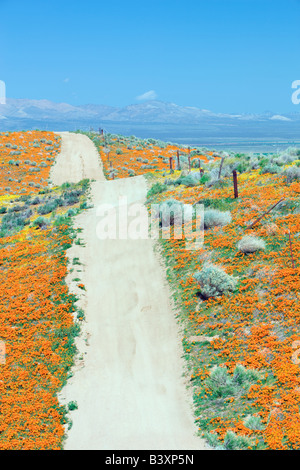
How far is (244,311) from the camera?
1559 centimetres

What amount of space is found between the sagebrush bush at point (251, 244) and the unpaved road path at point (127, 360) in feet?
13.4

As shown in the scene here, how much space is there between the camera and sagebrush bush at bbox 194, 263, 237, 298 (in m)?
17.0

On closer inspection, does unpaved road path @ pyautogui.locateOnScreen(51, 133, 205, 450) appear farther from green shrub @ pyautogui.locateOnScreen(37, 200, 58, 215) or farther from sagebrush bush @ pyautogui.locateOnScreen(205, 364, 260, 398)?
green shrub @ pyautogui.locateOnScreen(37, 200, 58, 215)

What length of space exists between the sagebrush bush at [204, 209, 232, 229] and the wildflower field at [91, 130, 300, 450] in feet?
0.18

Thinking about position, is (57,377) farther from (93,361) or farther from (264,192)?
(264,192)

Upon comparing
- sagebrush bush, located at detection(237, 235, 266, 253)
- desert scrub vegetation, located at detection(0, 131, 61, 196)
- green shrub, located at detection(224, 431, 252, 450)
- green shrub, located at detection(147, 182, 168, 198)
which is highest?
desert scrub vegetation, located at detection(0, 131, 61, 196)

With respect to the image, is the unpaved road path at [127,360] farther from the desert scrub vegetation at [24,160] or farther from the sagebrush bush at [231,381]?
the desert scrub vegetation at [24,160]

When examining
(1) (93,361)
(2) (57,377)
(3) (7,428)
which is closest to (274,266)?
(1) (93,361)

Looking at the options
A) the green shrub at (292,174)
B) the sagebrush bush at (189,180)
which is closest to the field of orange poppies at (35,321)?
the sagebrush bush at (189,180)

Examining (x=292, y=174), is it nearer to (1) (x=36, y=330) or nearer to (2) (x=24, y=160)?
(1) (x=36, y=330)

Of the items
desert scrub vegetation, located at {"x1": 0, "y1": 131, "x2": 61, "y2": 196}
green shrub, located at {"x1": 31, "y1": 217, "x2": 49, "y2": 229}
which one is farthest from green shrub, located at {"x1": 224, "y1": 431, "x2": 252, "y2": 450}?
desert scrub vegetation, located at {"x1": 0, "y1": 131, "x2": 61, "y2": 196}

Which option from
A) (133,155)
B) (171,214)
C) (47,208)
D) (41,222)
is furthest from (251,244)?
(133,155)

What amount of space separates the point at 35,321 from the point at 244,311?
9175mm

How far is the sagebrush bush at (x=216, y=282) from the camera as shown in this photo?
17.0 meters
